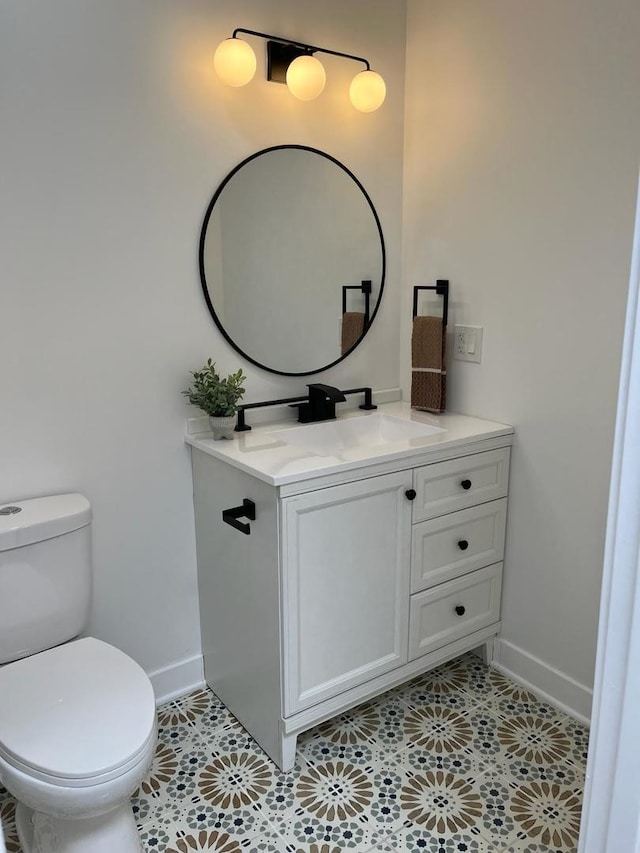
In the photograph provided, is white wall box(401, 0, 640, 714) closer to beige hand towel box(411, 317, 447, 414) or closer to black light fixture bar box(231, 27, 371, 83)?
beige hand towel box(411, 317, 447, 414)

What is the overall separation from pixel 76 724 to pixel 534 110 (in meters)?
2.07

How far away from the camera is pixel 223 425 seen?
2033 millimetres

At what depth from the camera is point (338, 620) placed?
1.91 metres

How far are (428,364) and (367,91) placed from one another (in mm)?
930

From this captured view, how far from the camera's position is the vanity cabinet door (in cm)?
179

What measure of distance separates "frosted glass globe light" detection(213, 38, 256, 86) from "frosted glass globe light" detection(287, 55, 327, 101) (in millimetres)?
151

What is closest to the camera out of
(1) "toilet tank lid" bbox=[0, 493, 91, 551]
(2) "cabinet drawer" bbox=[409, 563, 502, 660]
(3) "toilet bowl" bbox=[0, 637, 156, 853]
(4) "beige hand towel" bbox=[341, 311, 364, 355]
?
(3) "toilet bowl" bbox=[0, 637, 156, 853]

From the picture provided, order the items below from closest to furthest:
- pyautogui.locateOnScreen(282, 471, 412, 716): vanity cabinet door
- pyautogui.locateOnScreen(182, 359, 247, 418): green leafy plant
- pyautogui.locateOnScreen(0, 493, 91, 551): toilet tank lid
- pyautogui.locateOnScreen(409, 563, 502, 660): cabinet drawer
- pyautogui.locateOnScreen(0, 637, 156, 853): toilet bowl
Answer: pyautogui.locateOnScreen(0, 637, 156, 853): toilet bowl → pyautogui.locateOnScreen(0, 493, 91, 551): toilet tank lid → pyautogui.locateOnScreen(282, 471, 412, 716): vanity cabinet door → pyautogui.locateOnScreen(182, 359, 247, 418): green leafy plant → pyautogui.locateOnScreen(409, 563, 502, 660): cabinet drawer

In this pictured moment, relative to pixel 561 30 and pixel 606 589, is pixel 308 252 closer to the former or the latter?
pixel 561 30

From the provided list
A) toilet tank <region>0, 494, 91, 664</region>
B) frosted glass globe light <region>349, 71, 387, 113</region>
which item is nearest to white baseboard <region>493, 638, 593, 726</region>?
toilet tank <region>0, 494, 91, 664</region>

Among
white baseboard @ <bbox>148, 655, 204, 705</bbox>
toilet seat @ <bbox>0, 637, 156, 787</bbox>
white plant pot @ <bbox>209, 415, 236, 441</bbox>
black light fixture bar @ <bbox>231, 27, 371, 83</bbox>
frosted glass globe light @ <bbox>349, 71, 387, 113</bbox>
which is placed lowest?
white baseboard @ <bbox>148, 655, 204, 705</bbox>

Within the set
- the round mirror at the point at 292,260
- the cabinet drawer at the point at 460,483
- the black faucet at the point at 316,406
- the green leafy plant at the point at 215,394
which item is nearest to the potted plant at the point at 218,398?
the green leafy plant at the point at 215,394

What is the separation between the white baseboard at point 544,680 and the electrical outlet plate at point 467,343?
40.4 inches

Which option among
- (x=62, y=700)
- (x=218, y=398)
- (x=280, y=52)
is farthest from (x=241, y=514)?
(x=280, y=52)
